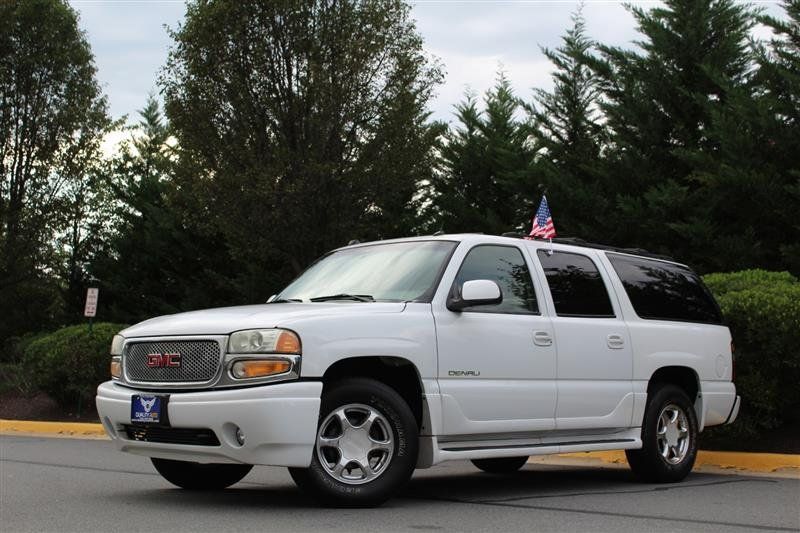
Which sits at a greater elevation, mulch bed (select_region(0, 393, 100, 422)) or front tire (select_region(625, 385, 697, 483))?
front tire (select_region(625, 385, 697, 483))

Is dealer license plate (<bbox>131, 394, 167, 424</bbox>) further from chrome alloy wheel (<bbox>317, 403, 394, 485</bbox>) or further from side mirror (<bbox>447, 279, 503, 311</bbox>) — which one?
side mirror (<bbox>447, 279, 503, 311</bbox>)

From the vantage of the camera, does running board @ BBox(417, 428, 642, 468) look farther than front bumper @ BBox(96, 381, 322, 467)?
Yes

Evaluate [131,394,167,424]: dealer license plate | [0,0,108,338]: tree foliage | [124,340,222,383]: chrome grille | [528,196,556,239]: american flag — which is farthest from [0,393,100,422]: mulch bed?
[131,394,167,424]: dealer license plate

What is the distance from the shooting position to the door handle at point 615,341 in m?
8.77

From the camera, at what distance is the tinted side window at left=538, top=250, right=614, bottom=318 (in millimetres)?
8656

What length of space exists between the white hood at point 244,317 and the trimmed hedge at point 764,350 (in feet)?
16.5

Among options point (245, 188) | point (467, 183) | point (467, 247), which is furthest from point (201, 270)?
point (467, 247)

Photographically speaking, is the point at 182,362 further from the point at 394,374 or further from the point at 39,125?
the point at 39,125

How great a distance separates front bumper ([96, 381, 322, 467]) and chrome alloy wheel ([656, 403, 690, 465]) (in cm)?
360

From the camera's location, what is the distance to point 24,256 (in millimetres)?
27516

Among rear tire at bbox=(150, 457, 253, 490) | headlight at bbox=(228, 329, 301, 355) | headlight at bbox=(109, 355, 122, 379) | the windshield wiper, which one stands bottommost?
rear tire at bbox=(150, 457, 253, 490)

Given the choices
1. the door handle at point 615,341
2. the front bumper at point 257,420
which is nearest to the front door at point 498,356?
the door handle at point 615,341

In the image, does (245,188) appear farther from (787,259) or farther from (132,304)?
(132,304)

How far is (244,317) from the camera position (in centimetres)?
713
